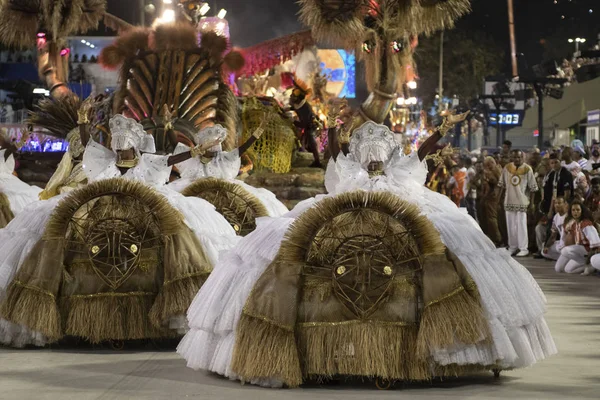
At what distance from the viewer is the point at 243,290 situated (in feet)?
27.0

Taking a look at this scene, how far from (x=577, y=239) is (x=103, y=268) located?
30.7 feet

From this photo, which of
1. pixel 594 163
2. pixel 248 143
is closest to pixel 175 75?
pixel 248 143

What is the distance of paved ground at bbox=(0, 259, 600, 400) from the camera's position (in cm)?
764

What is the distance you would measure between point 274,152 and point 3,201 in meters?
6.69

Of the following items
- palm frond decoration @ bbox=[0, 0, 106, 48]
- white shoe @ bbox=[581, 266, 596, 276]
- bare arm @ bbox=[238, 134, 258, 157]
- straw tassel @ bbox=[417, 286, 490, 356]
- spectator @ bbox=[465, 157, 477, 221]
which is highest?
palm frond decoration @ bbox=[0, 0, 106, 48]

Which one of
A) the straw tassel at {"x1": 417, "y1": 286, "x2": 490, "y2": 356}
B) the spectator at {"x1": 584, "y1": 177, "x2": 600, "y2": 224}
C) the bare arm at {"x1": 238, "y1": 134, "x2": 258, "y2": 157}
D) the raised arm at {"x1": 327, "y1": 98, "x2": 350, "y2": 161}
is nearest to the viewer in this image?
the straw tassel at {"x1": 417, "y1": 286, "x2": 490, "y2": 356}

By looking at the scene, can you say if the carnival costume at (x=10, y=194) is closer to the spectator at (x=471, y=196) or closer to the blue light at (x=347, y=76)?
the spectator at (x=471, y=196)

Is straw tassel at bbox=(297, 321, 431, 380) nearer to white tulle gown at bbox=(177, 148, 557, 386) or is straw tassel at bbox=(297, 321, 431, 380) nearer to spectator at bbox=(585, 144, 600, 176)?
Answer: white tulle gown at bbox=(177, 148, 557, 386)

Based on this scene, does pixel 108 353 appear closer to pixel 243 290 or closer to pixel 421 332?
pixel 243 290

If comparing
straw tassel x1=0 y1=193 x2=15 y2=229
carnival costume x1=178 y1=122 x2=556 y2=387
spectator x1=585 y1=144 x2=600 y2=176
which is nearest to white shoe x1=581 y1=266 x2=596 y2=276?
spectator x1=585 y1=144 x2=600 y2=176

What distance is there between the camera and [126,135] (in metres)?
11.0

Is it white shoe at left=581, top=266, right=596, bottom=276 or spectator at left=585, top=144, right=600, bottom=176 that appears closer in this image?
white shoe at left=581, top=266, right=596, bottom=276

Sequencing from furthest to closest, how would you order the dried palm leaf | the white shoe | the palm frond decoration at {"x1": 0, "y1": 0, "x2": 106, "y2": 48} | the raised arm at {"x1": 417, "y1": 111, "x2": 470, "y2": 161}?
1. the palm frond decoration at {"x1": 0, "y1": 0, "x2": 106, "y2": 48}
2. the dried palm leaf
3. the white shoe
4. the raised arm at {"x1": 417, "y1": 111, "x2": 470, "y2": 161}

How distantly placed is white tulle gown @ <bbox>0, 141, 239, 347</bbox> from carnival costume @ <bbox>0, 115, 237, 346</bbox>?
1 centimetres
